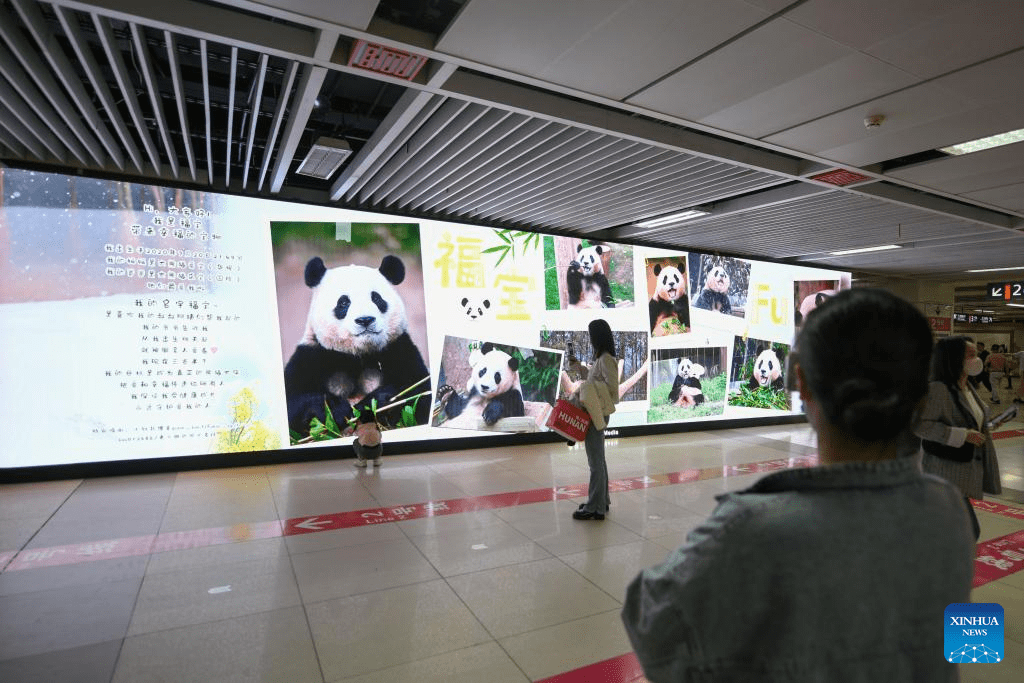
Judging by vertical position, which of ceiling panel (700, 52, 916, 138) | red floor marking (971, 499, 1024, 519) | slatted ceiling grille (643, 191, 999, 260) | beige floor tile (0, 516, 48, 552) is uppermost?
ceiling panel (700, 52, 916, 138)

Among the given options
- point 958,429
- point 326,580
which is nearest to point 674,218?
point 958,429

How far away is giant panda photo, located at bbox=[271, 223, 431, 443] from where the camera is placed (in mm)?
6234

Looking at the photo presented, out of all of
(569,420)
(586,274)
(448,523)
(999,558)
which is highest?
(586,274)

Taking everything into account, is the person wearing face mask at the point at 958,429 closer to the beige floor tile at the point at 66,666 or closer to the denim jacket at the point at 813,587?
the denim jacket at the point at 813,587

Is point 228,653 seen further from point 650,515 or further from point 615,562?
point 650,515

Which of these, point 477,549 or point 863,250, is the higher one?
point 863,250

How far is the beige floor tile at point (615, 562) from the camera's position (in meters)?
3.27

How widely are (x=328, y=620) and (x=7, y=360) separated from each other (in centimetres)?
445

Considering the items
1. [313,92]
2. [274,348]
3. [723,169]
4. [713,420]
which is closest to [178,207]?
[274,348]

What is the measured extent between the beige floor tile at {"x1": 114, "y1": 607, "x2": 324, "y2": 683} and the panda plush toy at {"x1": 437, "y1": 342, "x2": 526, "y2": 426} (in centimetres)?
433

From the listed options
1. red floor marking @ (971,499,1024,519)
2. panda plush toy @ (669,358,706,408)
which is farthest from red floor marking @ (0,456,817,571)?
panda plush toy @ (669,358,706,408)

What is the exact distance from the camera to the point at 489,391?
738 cm

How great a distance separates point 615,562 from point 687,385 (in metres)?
6.03

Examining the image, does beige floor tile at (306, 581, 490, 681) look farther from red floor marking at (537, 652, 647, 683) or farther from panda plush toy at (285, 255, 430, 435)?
panda plush toy at (285, 255, 430, 435)
